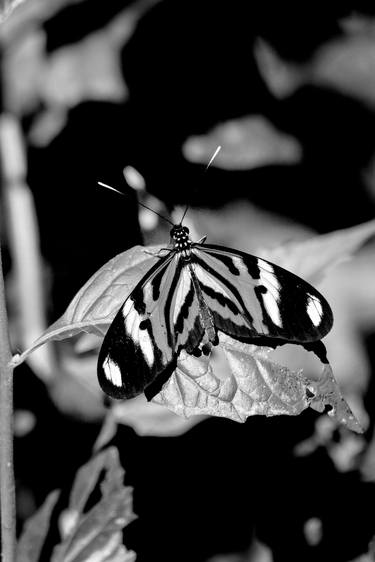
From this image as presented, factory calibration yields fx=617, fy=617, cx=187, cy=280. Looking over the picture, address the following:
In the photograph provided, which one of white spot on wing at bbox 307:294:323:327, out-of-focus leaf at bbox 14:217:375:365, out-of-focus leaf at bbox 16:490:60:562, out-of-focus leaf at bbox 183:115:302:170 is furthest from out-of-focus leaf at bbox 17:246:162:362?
out-of-focus leaf at bbox 183:115:302:170

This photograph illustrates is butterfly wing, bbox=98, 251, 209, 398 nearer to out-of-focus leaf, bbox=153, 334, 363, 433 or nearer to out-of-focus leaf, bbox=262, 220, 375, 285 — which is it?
out-of-focus leaf, bbox=153, 334, 363, 433

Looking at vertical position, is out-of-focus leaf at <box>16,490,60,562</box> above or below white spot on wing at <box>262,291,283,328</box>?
below

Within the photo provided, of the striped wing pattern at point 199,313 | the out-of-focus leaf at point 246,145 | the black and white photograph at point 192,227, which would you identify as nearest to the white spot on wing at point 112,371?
the striped wing pattern at point 199,313

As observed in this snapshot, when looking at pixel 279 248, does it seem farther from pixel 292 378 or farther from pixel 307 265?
pixel 292 378

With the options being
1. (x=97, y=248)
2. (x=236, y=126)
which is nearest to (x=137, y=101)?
(x=236, y=126)

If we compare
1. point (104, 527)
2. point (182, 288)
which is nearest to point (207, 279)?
point (182, 288)

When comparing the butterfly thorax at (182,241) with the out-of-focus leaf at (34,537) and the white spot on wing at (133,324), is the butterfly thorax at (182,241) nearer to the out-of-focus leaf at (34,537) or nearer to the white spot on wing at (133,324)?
the white spot on wing at (133,324)
